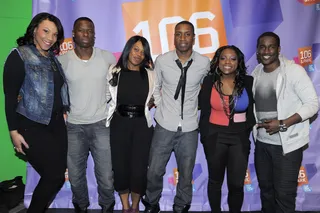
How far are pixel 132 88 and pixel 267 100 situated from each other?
4.18 feet

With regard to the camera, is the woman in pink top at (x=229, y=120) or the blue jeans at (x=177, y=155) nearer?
the woman in pink top at (x=229, y=120)

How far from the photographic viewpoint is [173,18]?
3.37m

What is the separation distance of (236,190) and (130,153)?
1.06 metres

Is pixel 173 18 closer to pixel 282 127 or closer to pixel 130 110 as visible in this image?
pixel 130 110

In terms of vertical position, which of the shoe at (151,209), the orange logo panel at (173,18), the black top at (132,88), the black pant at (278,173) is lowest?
the shoe at (151,209)

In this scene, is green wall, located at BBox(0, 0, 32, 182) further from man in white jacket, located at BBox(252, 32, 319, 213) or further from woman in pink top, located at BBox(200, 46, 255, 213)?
man in white jacket, located at BBox(252, 32, 319, 213)

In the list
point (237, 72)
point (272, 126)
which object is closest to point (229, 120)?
point (272, 126)

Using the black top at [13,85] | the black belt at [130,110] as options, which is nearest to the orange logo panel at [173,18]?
the black belt at [130,110]

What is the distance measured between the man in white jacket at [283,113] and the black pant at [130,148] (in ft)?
3.63

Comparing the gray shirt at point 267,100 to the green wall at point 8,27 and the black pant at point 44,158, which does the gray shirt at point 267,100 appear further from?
the green wall at point 8,27

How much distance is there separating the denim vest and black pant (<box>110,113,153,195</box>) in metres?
0.68

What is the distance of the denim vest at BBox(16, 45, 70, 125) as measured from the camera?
2295 millimetres

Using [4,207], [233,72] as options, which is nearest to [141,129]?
[233,72]

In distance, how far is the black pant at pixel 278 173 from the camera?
2594mm
